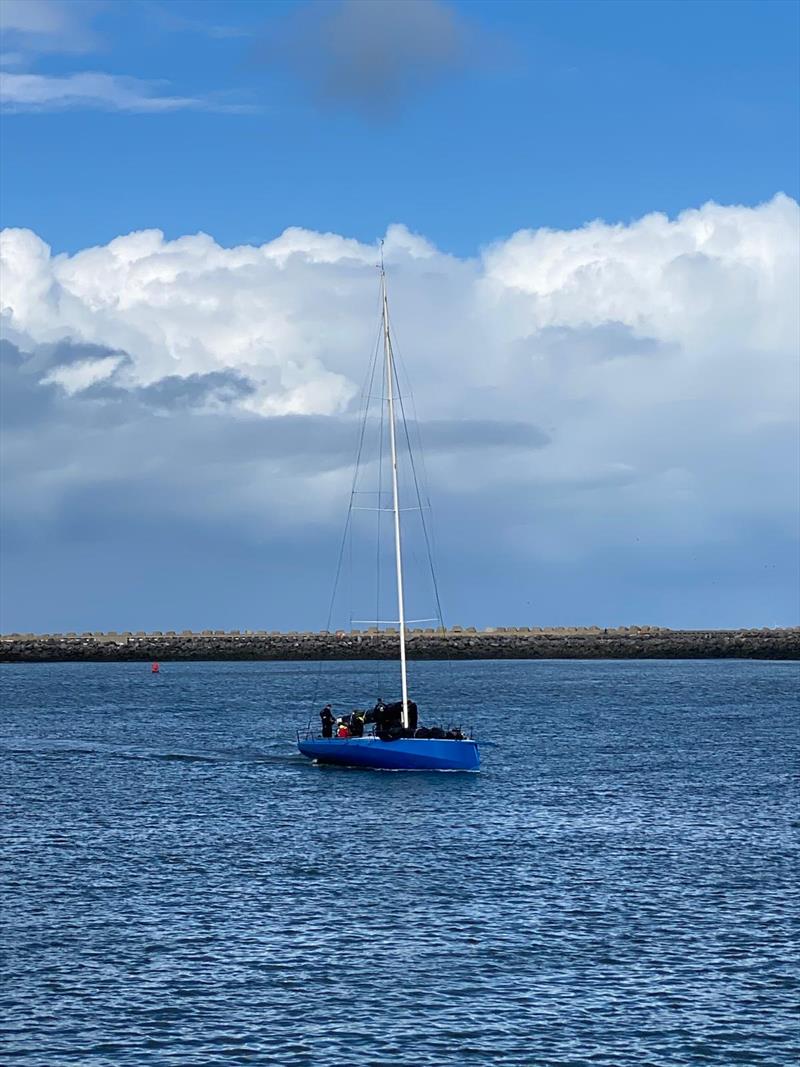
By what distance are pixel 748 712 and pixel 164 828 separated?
61.1 metres

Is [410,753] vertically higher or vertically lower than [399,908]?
higher

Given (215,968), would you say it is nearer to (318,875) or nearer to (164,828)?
(318,875)

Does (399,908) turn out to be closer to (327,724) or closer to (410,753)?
(410,753)

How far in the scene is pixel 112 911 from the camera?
36.6 m

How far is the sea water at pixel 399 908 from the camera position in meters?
27.1

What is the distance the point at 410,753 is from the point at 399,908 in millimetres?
22478

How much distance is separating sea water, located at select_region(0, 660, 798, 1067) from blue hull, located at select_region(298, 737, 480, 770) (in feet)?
2.18

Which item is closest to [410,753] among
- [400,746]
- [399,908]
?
[400,746]

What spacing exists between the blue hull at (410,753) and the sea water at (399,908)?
67 centimetres

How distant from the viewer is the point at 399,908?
36750 mm

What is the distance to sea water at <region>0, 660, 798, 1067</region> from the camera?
27062mm

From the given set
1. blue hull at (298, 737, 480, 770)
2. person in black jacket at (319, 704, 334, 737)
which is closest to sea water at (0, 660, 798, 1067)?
blue hull at (298, 737, 480, 770)

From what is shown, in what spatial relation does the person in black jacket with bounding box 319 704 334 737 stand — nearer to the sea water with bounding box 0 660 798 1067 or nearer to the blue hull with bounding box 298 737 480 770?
the sea water with bounding box 0 660 798 1067

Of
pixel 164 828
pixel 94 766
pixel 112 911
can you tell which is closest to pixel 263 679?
pixel 94 766
